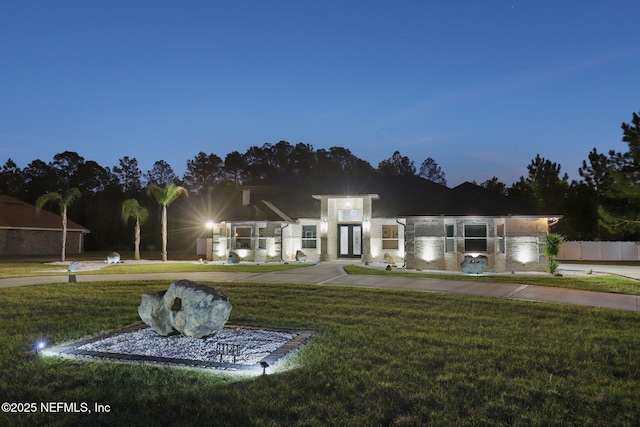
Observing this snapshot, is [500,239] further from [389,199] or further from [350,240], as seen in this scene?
[350,240]

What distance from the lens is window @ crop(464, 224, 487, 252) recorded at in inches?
802

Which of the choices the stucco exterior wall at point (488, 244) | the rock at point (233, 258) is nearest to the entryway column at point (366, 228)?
the stucco exterior wall at point (488, 244)

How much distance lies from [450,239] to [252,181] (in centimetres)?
3653

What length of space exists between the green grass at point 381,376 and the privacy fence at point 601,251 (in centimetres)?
2556

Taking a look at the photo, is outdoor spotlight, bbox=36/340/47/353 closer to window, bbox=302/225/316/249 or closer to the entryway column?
the entryway column

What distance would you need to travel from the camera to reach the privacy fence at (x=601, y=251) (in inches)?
1264

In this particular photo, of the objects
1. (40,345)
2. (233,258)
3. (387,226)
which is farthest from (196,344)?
(387,226)

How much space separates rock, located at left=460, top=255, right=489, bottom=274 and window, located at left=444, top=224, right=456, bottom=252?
1.85 meters

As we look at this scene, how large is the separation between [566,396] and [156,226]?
51.8 metres

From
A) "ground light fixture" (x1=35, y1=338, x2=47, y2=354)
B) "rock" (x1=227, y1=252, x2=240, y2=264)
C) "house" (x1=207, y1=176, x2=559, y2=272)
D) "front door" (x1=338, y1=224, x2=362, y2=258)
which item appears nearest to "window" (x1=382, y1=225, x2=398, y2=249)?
"house" (x1=207, y1=176, x2=559, y2=272)

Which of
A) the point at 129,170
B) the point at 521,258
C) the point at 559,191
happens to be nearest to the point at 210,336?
the point at 521,258

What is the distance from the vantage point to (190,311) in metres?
7.15

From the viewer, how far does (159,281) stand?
15.6 m

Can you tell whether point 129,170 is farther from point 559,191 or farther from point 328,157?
point 559,191
